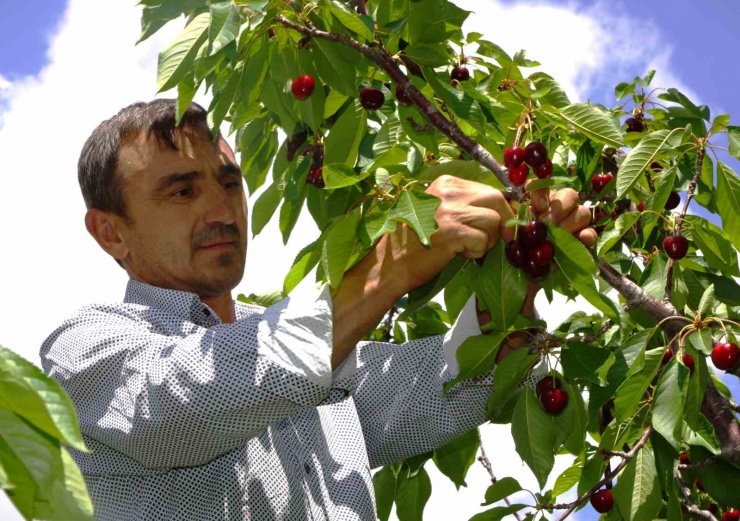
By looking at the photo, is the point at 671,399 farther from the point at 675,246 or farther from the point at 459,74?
the point at 459,74

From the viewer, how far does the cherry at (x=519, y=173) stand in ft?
7.69

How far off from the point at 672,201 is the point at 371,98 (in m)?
1.23

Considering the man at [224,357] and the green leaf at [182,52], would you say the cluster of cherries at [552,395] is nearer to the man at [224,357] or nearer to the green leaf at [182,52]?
the man at [224,357]

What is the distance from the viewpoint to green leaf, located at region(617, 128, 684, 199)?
8.37 feet

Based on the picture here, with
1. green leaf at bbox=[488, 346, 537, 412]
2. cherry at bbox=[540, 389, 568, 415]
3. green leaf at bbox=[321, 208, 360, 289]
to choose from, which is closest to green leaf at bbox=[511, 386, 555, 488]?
cherry at bbox=[540, 389, 568, 415]

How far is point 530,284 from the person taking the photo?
2.49 m

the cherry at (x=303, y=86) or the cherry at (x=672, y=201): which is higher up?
the cherry at (x=672, y=201)

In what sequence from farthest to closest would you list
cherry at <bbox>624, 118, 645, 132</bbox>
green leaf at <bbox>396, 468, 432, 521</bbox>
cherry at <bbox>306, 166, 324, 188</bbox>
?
1. cherry at <bbox>624, 118, 645, 132</bbox>
2. green leaf at <bbox>396, 468, 432, 521</bbox>
3. cherry at <bbox>306, 166, 324, 188</bbox>

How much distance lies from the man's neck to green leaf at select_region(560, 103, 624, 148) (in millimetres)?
1214

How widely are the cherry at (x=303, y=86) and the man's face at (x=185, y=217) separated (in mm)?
539

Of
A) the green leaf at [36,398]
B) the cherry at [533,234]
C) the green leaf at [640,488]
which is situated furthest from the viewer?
the green leaf at [640,488]

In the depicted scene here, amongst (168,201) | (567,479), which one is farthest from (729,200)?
(168,201)

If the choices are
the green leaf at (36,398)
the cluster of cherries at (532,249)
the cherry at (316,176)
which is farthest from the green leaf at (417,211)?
the green leaf at (36,398)

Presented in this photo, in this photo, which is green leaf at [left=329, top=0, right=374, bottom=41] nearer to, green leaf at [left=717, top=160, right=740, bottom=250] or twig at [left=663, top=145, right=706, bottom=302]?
twig at [left=663, top=145, right=706, bottom=302]
